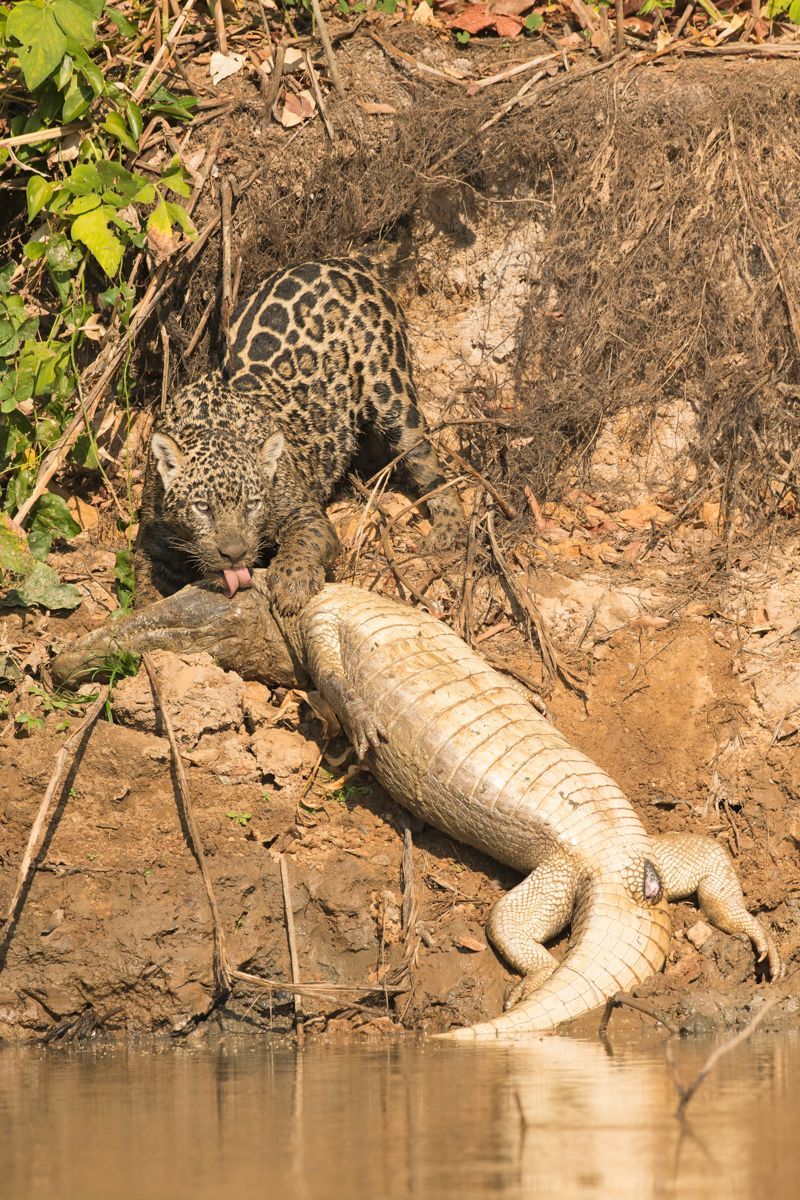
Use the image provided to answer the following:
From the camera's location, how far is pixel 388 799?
6973mm

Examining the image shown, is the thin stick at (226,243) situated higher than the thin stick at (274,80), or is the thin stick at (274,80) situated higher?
the thin stick at (274,80)

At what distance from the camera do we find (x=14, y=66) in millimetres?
8523

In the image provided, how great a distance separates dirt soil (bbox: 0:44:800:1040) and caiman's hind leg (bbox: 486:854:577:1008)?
5.2 inches

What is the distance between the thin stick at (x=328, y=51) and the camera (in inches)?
363

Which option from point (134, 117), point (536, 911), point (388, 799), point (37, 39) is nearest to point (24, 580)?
point (388, 799)

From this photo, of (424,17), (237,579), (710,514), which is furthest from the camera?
(424,17)

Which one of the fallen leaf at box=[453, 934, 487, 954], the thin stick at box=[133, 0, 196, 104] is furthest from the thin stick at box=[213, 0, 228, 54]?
the fallen leaf at box=[453, 934, 487, 954]

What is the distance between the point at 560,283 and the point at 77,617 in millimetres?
3564

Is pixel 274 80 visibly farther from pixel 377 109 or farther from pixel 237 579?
pixel 237 579

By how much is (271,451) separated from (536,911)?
3.34 metres

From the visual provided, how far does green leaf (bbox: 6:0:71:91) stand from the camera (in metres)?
7.96

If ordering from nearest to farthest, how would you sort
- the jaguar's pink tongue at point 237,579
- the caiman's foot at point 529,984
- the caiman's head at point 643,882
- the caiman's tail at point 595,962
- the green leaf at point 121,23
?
the caiman's tail at point 595,962 < the caiman's foot at point 529,984 < the caiman's head at point 643,882 < the jaguar's pink tongue at point 237,579 < the green leaf at point 121,23

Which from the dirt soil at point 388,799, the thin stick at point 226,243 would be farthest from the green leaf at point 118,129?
the dirt soil at point 388,799

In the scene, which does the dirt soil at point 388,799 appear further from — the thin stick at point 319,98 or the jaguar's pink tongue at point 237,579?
the jaguar's pink tongue at point 237,579
